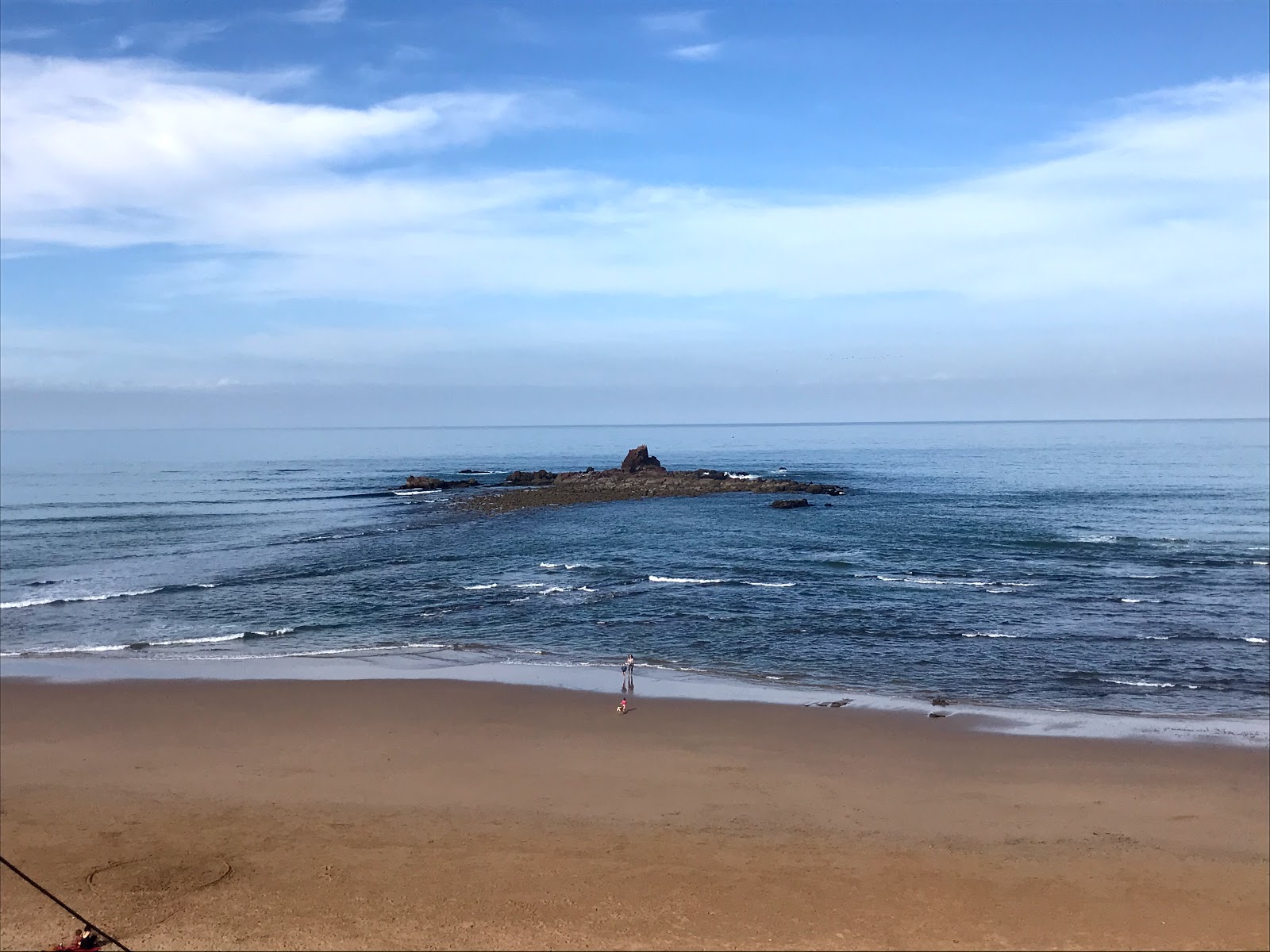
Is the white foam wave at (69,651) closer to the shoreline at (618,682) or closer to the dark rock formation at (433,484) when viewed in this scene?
the shoreline at (618,682)

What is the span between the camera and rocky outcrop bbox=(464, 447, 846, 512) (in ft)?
250

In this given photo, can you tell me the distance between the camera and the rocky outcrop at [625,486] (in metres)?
76.1

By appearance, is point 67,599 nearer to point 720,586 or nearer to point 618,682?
point 618,682

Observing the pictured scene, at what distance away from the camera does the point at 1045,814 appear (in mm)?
16094

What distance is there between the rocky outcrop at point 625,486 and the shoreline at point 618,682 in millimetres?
42937

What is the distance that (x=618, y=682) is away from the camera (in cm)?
2481

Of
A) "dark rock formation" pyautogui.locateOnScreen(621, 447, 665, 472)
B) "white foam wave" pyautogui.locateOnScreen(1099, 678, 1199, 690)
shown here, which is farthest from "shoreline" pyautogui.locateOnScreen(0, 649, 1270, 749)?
"dark rock formation" pyautogui.locateOnScreen(621, 447, 665, 472)

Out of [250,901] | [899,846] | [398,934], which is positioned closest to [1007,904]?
[899,846]

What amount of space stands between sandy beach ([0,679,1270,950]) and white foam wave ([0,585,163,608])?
14414 millimetres

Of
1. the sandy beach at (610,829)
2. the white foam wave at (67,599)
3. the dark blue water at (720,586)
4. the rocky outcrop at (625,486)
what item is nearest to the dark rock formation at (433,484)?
the rocky outcrop at (625,486)

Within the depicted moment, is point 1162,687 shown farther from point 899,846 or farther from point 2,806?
point 2,806

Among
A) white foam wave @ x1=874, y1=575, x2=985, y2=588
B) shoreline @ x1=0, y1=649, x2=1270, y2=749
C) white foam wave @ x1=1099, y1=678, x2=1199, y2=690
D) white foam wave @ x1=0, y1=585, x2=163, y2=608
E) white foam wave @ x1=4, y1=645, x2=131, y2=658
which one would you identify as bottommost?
shoreline @ x1=0, y1=649, x2=1270, y2=749

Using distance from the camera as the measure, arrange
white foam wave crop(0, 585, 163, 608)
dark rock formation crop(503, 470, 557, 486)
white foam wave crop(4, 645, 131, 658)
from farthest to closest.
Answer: dark rock formation crop(503, 470, 557, 486)
white foam wave crop(0, 585, 163, 608)
white foam wave crop(4, 645, 131, 658)

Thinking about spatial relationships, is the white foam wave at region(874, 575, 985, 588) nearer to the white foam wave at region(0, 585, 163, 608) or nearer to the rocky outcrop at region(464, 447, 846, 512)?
the rocky outcrop at region(464, 447, 846, 512)
